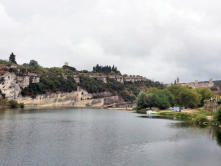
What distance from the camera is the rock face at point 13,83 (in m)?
136

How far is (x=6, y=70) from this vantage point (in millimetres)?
139875

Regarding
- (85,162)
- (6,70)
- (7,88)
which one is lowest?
(85,162)

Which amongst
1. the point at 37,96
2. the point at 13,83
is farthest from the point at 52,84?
the point at 13,83

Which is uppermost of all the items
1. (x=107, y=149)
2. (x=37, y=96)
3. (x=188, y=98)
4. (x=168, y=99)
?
(x=37, y=96)

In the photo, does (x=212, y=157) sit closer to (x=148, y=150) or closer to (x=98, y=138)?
(x=148, y=150)

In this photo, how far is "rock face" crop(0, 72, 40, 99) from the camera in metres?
136

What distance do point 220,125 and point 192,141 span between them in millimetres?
19757

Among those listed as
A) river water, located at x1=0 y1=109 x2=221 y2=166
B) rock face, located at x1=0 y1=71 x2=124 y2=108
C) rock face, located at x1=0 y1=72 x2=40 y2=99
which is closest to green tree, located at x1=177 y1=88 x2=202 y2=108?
river water, located at x1=0 y1=109 x2=221 y2=166

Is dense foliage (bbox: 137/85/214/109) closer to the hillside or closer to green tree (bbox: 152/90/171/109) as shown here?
green tree (bbox: 152/90/171/109)

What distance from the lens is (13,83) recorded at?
469 feet

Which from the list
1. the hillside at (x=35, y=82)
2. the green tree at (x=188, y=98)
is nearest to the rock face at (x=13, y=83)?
the hillside at (x=35, y=82)

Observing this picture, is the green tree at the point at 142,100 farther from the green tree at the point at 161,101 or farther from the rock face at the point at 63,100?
the rock face at the point at 63,100

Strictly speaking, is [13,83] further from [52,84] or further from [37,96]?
[52,84]

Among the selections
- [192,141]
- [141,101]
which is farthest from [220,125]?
[141,101]
